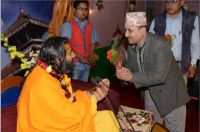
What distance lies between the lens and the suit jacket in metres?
3.32

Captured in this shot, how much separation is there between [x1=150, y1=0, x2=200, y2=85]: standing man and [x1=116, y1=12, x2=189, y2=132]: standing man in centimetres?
95

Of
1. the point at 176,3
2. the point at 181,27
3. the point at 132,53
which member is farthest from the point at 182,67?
the point at 132,53

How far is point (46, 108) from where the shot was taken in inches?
102

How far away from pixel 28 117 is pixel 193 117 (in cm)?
375

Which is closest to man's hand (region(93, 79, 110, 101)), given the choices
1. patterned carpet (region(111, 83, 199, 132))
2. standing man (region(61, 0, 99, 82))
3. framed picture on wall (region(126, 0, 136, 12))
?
standing man (region(61, 0, 99, 82))

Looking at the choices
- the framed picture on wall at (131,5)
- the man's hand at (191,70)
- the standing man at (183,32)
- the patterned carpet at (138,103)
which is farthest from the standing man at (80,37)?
the framed picture on wall at (131,5)

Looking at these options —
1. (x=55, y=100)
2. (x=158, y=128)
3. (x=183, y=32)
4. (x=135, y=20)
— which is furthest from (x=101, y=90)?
(x=183, y=32)

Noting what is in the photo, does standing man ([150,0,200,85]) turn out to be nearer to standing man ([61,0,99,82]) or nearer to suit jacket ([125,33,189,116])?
suit jacket ([125,33,189,116])

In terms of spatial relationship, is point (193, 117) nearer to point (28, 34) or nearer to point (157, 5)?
point (28, 34)

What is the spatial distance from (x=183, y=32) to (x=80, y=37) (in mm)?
1583

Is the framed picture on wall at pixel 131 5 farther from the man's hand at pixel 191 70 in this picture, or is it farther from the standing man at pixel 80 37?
the man's hand at pixel 191 70

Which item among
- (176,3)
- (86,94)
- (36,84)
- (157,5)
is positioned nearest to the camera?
(36,84)

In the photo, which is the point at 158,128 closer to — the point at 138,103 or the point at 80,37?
the point at 80,37

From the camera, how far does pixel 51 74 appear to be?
2.73 metres
